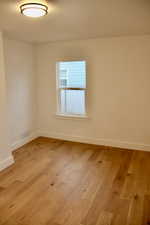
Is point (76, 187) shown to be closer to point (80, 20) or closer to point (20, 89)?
point (80, 20)

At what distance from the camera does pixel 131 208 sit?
2.22 meters

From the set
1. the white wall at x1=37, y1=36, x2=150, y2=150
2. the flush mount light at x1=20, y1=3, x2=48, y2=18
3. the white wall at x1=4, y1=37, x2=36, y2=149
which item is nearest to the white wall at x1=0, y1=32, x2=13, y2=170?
the white wall at x1=4, y1=37, x2=36, y2=149

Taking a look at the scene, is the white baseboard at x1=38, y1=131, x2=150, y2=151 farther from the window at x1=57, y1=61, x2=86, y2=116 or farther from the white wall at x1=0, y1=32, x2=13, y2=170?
the white wall at x1=0, y1=32, x2=13, y2=170

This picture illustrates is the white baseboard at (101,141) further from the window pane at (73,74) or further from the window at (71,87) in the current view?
the window pane at (73,74)

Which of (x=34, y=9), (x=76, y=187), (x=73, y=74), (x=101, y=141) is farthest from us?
(x=73, y=74)

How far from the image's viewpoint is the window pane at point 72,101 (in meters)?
4.42

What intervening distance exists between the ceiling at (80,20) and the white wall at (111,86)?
341 mm

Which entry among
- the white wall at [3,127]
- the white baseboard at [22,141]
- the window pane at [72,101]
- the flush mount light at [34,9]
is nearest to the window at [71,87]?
the window pane at [72,101]

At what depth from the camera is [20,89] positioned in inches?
164

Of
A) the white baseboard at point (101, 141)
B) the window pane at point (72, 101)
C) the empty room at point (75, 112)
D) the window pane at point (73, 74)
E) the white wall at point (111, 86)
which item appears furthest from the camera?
the window pane at point (72, 101)

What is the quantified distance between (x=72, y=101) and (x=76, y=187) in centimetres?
230

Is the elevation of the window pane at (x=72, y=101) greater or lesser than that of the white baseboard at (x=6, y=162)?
greater

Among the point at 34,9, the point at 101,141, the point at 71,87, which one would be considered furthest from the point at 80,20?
the point at 101,141

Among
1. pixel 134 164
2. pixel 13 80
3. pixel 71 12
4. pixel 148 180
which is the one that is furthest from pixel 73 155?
pixel 71 12
